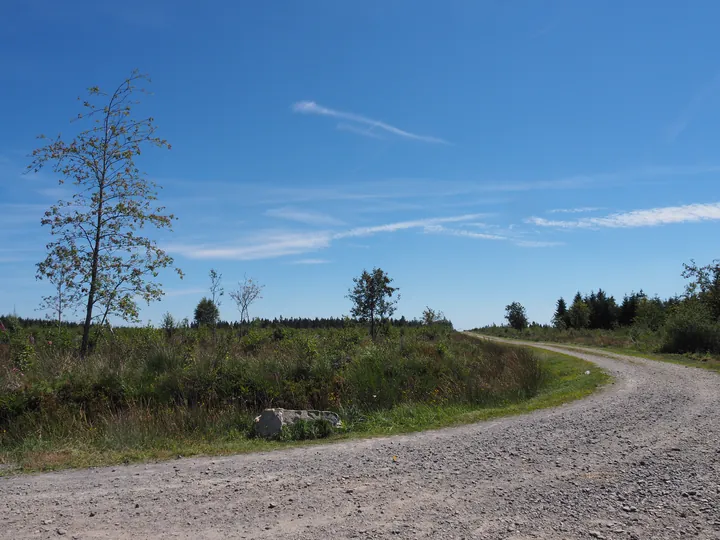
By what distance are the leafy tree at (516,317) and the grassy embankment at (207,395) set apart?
57.7 metres

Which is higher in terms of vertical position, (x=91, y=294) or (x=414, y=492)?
(x=91, y=294)

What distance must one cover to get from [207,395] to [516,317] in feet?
216

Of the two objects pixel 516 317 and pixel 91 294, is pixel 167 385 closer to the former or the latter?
pixel 91 294

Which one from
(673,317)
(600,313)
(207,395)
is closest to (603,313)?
(600,313)

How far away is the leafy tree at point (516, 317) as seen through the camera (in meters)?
70.8

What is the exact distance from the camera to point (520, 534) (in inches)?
159

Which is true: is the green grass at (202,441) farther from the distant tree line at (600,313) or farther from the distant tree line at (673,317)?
the distant tree line at (600,313)

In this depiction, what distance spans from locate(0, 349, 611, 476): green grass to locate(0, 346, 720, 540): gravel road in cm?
57

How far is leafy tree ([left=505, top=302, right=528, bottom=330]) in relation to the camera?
7081 centimetres

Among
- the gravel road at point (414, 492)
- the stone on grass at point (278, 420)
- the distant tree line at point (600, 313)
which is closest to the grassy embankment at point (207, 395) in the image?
the stone on grass at point (278, 420)

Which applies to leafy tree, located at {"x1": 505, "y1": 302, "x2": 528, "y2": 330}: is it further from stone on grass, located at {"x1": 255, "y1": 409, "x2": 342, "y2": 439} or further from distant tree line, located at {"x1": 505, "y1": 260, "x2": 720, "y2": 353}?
stone on grass, located at {"x1": 255, "y1": 409, "x2": 342, "y2": 439}

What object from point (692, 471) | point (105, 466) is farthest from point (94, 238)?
point (692, 471)

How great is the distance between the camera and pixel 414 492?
505 cm

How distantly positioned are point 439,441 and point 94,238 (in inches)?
413
